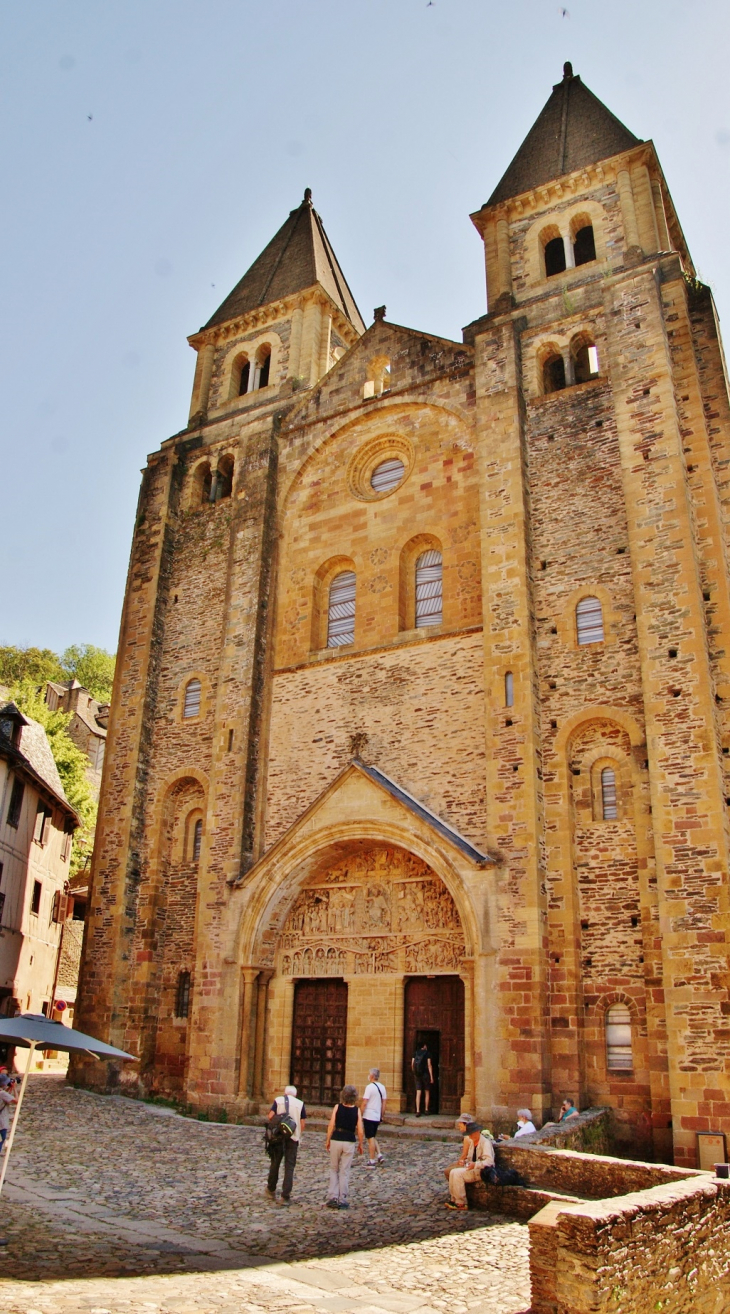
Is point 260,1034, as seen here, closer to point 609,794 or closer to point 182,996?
→ point 182,996

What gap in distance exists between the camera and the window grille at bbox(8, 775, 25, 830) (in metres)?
24.1

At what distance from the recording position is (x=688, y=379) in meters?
17.7

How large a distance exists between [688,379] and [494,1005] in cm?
1185

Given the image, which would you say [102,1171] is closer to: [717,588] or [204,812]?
[204,812]

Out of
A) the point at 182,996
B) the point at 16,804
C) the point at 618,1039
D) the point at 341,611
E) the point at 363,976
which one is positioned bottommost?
the point at 618,1039

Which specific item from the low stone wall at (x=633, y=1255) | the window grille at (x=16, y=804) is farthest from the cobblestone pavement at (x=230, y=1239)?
the window grille at (x=16, y=804)

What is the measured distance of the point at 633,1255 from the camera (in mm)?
6633

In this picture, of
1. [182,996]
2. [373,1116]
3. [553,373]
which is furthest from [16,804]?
[553,373]

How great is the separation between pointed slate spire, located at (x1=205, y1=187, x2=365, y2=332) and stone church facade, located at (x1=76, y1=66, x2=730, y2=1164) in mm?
3863

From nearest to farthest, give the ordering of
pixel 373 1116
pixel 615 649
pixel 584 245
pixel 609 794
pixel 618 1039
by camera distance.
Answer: pixel 373 1116 < pixel 618 1039 < pixel 609 794 < pixel 615 649 < pixel 584 245

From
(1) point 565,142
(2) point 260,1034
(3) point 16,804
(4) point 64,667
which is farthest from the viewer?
(4) point 64,667

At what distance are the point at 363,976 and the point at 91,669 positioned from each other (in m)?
39.8

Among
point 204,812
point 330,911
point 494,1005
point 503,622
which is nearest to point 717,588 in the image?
point 503,622

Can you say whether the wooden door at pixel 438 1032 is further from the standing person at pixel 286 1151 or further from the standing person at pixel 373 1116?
the standing person at pixel 286 1151
